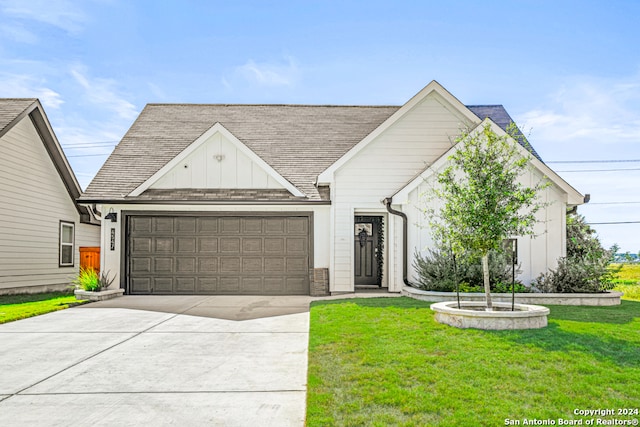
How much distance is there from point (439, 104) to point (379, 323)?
785 centimetres

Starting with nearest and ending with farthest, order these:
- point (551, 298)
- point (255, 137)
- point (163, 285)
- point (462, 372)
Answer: point (462, 372) < point (551, 298) < point (163, 285) < point (255, 137)

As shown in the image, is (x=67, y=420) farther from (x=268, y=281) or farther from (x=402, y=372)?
(x=268, y=281)

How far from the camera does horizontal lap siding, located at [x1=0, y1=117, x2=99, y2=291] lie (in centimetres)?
1448

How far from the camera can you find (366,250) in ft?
47.9

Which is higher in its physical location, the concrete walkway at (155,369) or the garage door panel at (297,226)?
the garage door panel at (297,226)

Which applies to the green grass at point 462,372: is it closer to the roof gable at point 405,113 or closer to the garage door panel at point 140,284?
the roof gable at point 405,113

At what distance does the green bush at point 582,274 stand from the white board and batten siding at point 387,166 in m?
3.77

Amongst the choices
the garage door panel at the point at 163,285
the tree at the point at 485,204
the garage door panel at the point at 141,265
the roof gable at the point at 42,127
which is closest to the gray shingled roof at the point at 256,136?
the garage door panel at the point at 141,265

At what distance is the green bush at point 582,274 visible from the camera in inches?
435

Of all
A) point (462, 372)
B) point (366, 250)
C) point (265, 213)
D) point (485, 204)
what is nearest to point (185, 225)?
point (265, 213)

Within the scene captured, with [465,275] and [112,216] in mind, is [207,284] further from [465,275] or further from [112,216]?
[465,275]

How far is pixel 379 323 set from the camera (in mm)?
7895

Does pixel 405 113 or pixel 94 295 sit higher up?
pixel 405 113

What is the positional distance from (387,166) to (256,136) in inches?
203
